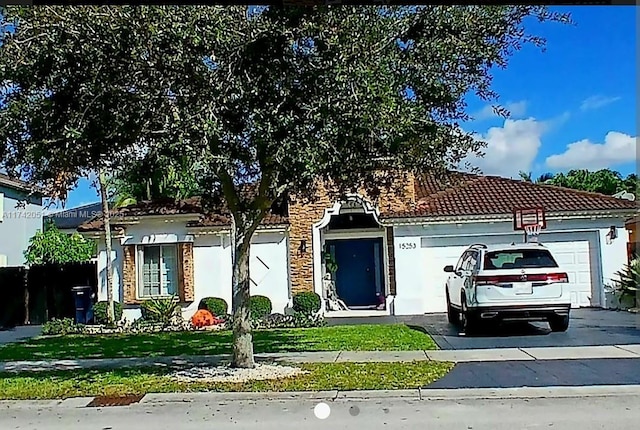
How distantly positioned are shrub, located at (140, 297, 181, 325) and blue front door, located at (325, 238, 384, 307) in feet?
19.3

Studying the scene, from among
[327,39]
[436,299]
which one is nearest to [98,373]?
[327,39]

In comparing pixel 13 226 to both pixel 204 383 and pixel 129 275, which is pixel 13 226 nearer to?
pixel 129 275

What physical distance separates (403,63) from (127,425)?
578 centimetres

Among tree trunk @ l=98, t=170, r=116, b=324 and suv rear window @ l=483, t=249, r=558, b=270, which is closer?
suv rear window @ l=483, t=249, r=558, b=270

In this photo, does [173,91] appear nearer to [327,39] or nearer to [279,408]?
[327,39]

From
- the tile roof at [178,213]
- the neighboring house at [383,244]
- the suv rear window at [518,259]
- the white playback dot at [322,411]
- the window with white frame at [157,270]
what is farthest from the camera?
the window with white frame at [157,270]

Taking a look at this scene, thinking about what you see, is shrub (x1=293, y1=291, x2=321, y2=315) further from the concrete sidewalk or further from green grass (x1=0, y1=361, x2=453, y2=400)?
green grass (x1=0, y1=361, x2=453, y2=400)

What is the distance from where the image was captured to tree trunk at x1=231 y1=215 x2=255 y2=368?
462 inches

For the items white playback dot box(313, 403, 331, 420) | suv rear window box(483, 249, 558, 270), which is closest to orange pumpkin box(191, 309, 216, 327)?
suv rear window box(483, 249, 558, 270)

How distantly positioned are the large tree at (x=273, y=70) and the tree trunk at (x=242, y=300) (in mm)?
1529

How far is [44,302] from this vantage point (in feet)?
79.7

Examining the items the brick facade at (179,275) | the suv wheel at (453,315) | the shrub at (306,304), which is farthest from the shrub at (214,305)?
the suv wheel at (453,315)

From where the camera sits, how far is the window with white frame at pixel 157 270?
23172 millimetres

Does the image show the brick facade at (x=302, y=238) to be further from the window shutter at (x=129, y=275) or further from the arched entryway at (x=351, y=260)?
the window shutter at (x=129, y=275)
